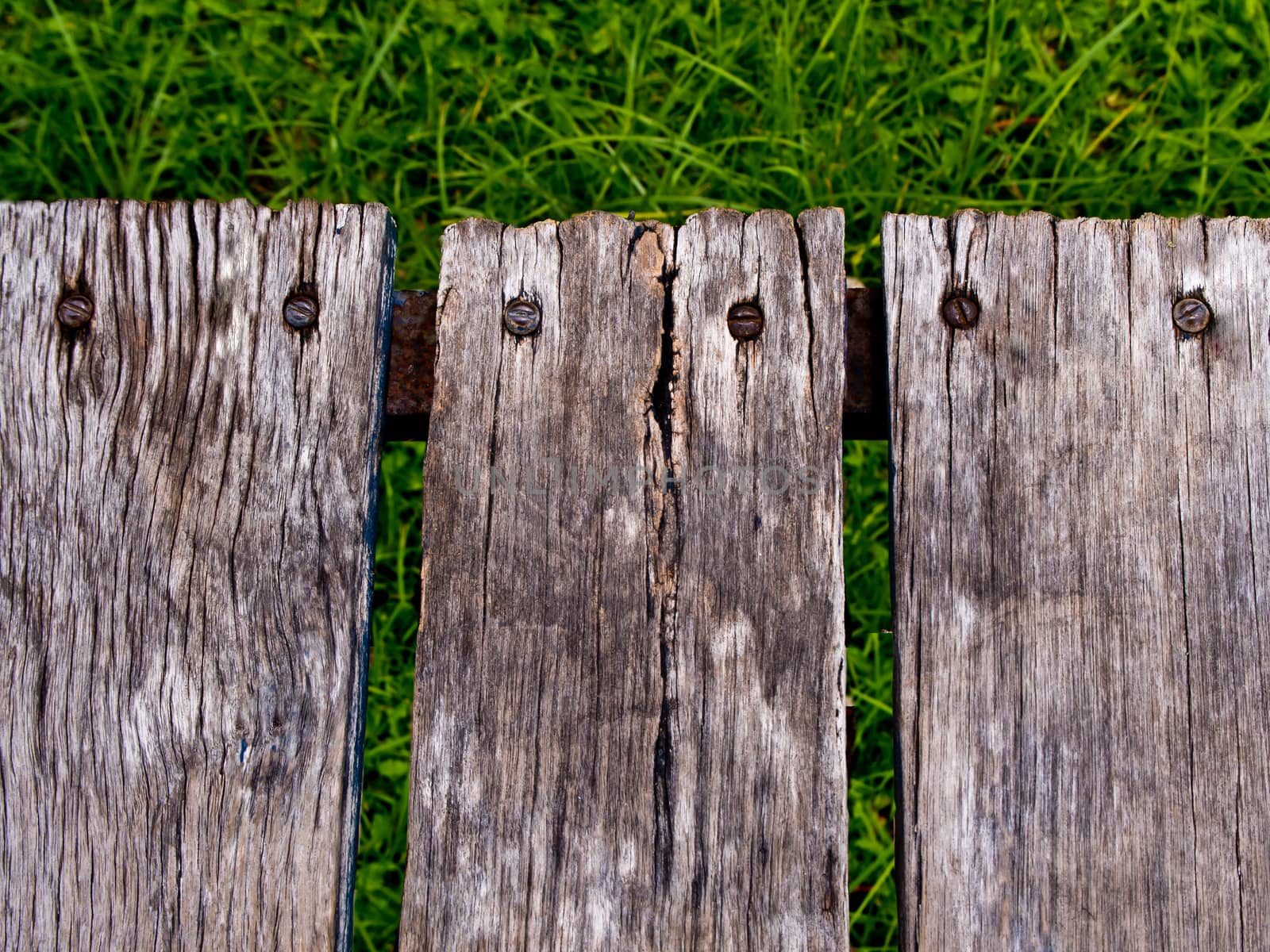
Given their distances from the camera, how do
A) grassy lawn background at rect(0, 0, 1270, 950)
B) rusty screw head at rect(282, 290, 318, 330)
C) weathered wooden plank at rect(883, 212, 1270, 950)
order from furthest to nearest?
grassy lawn background at rect(0, 0, 1270, 950)
rusty screw head at rect(282, 290, 318, 330)
weathered wooden plank at rect(883, 212, 1270, 950)

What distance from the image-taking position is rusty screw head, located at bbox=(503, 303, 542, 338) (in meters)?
1.42

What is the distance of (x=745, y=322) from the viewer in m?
1.40

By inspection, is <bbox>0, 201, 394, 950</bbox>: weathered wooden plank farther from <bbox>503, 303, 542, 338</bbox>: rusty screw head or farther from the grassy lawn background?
the grassy lawn background

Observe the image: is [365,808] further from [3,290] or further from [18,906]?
[3,290]

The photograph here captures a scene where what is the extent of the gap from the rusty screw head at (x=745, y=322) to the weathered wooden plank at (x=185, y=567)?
0.53m

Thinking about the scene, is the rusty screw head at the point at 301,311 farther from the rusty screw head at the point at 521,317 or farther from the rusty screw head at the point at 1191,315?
the rusty screw head at the point at 1191,315

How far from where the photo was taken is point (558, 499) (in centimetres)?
140

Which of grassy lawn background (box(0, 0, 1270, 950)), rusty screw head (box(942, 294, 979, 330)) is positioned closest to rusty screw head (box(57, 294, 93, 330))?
grassy lawn background (box(0, 0, 1270, 950))

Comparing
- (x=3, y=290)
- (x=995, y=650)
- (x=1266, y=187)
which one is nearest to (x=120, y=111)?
(x=3, y=290)

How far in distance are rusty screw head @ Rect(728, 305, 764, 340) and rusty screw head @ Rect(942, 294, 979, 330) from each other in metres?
0.27

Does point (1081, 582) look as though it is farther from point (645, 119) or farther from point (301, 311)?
point (645, 119)

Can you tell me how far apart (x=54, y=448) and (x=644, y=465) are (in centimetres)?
90

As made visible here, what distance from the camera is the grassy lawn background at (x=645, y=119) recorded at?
100 inches

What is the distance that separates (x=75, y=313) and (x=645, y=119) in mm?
1564
